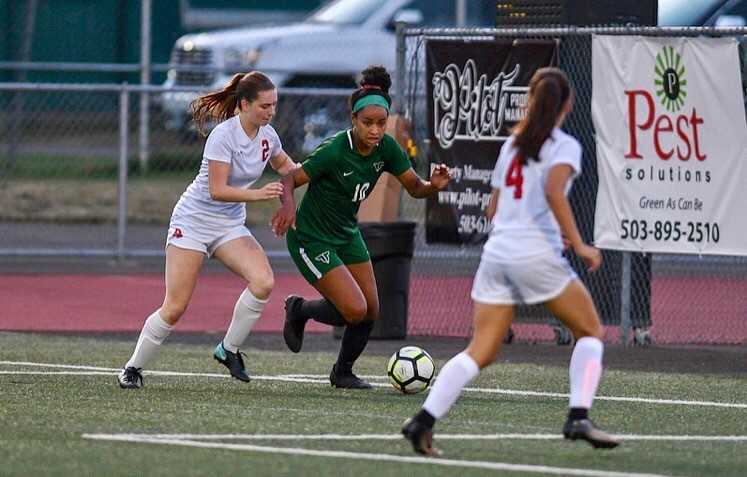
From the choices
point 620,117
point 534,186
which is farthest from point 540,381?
point 534,186

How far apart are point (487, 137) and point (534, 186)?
6106 mm

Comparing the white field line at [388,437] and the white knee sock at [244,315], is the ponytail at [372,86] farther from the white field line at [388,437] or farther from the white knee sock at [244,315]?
the white field line at [388,437]

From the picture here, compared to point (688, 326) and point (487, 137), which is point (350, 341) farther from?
point (688, 326)

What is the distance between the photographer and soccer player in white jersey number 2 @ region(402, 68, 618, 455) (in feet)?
26.9

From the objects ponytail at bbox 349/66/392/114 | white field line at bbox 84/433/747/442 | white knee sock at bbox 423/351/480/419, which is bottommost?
white field line at bbox 84/433/747/442

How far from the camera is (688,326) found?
1585 cm

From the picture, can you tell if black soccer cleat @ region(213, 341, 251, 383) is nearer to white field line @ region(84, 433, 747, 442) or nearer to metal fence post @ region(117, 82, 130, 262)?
white field line @ region(84, 433, 747, 442)

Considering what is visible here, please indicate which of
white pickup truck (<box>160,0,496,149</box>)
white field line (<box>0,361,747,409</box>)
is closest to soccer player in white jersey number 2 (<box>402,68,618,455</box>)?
white field line (<box>0,361,747,409</box>)

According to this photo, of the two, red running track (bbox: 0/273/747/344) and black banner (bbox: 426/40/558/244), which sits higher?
black banner (bbox: 426/40/558/244)

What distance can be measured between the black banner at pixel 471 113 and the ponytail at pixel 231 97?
3.56 metres

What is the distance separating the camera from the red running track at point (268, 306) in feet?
50.6

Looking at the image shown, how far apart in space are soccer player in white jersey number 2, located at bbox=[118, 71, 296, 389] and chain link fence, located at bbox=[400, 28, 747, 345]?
12.0 ft

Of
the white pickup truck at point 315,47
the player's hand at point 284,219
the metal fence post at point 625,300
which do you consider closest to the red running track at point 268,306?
the metal fence post at point 625,300

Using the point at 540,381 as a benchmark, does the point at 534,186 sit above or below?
above
